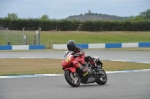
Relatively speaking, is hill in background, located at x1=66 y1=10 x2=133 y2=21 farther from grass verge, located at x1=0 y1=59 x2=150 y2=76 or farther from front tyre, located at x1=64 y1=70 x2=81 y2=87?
grass verge, located at x1=0 y1=59 x2=150 y2=76

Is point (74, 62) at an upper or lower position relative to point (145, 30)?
lower

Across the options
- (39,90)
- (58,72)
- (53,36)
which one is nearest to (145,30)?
(39,90)

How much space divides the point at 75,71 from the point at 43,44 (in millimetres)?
23364

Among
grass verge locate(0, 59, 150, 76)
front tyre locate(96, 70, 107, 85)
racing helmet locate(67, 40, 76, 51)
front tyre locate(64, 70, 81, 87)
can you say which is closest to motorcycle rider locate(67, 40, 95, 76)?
racing helmet locate(67, 40, 76, 51)

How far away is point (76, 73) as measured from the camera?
868cm

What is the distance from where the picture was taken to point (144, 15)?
324 centimetres

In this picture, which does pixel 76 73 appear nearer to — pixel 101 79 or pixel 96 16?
pixel 101 79

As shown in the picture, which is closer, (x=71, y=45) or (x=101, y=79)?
(x=71, y=45)

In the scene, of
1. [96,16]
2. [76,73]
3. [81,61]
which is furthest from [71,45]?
[96,16]

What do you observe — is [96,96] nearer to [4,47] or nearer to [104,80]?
[104,80]

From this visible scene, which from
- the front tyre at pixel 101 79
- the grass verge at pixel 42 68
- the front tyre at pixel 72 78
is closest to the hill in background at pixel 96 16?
the front tyre at pixel 72 78

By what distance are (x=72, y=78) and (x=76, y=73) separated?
163 mm

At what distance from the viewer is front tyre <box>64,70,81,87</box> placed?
27.8ft

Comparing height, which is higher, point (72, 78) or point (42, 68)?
point (72, 78)
